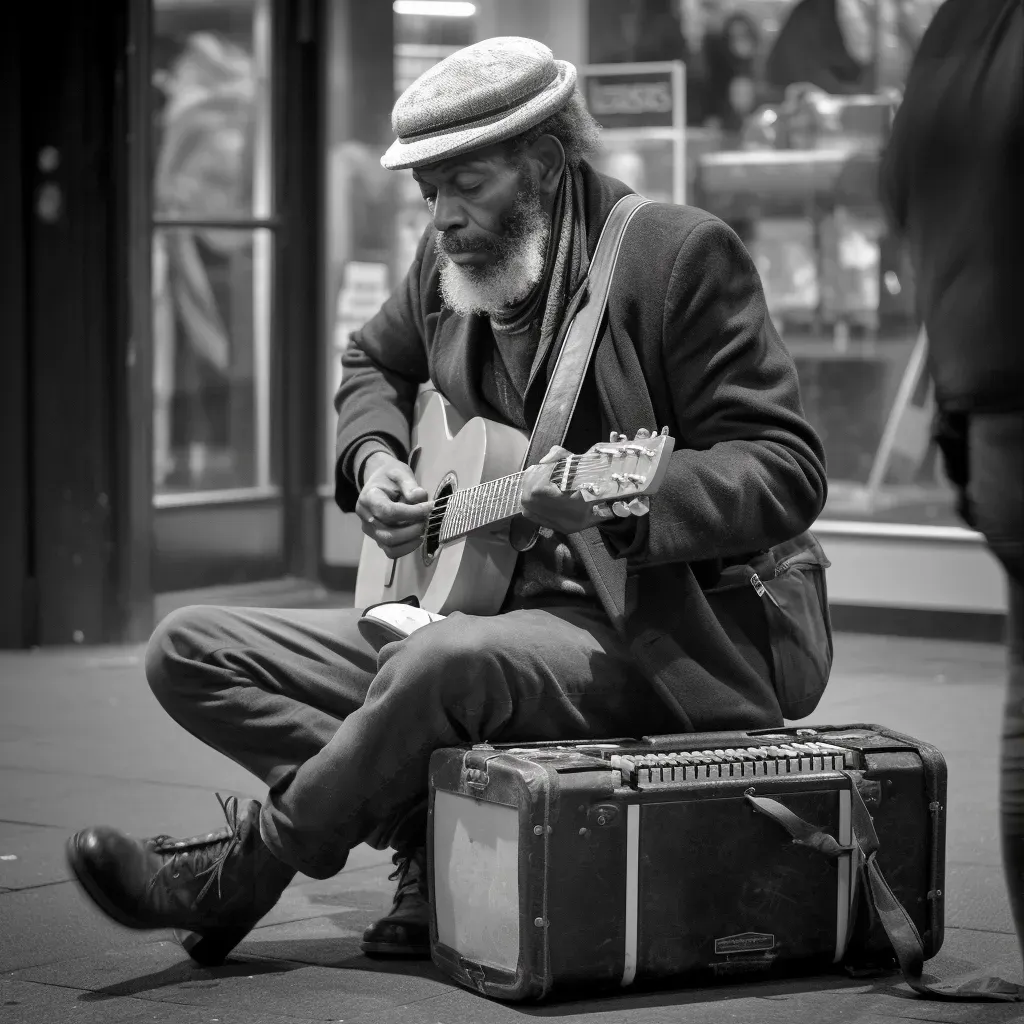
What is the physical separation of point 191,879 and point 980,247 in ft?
5.87

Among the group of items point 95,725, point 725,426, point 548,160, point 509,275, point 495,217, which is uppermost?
point 548,160

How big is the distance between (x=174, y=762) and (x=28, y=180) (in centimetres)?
283

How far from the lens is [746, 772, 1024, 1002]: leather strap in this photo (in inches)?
122

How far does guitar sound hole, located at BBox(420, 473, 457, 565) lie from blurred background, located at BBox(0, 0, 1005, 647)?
151 inches

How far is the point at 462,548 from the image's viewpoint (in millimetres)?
3453

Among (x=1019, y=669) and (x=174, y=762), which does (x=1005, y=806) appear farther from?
(x=174, y=762)

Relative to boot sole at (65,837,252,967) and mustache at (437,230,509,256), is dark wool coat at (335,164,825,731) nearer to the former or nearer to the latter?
mustache at (437,230,509,256)

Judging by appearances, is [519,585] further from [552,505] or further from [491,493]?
[552,505]

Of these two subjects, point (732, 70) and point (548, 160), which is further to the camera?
point (732, 70)

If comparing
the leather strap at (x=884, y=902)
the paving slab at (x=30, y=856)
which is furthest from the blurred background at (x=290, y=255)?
the leather strap at (x=884, y=902)

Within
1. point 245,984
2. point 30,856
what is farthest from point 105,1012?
point 30,856

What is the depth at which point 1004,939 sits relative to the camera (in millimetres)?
3525

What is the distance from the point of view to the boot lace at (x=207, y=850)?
131 inches

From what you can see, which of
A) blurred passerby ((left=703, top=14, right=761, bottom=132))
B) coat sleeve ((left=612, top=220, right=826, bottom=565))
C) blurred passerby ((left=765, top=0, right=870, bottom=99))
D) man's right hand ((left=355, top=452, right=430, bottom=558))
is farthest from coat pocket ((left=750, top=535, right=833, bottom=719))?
blurred passerby ((left=703, top=14, right=761, bottom=132))
